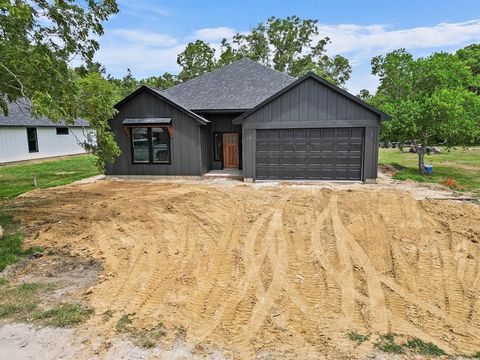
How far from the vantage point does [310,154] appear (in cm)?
1377

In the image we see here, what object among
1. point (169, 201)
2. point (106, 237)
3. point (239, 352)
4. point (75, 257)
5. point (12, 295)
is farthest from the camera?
point (169, 201)

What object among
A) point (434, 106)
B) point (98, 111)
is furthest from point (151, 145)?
point (434, 106)

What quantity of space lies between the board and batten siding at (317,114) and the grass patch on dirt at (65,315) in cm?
1065

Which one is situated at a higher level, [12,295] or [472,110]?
[472,110]

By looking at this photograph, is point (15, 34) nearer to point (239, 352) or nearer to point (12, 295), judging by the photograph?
point (12, 295)

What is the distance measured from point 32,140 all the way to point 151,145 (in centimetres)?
1316

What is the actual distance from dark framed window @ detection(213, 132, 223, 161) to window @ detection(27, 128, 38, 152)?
1469cm

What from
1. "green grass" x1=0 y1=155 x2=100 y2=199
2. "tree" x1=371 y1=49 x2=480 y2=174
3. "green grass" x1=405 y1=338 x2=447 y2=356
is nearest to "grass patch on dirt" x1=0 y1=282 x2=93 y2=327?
"green grass" x1=405 y1=338 x2=447 y2=356

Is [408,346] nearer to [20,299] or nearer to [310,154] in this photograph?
[20,299]

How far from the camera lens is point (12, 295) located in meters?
4.91

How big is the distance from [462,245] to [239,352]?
17.9ft

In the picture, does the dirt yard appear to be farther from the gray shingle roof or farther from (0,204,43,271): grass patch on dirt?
Answer: the gray shingle roof

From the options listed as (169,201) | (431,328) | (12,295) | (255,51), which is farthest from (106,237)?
(255,51)

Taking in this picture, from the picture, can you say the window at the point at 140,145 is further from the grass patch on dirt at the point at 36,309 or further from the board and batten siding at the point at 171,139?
the grass patch on dirt at the point at 36,309
